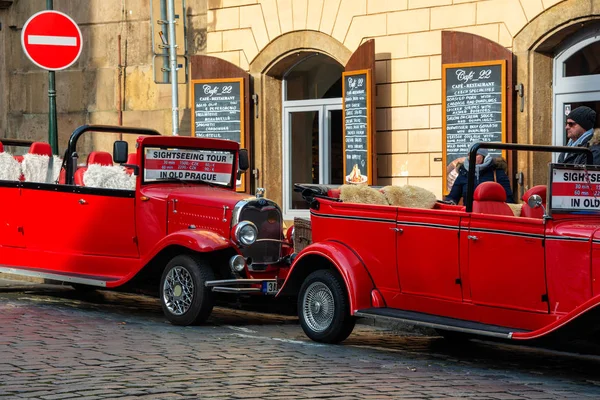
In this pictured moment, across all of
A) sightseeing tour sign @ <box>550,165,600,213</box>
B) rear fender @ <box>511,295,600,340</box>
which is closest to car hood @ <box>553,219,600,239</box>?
sightseeing tour sign @ <box>550,165,600,213</box>

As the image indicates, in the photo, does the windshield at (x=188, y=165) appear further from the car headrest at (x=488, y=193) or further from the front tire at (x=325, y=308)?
the car headrest at (x=488, y=193)

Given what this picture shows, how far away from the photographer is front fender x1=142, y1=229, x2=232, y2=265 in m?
10.7

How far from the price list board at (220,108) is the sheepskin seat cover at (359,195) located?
7.78 m

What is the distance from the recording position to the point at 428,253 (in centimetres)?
891

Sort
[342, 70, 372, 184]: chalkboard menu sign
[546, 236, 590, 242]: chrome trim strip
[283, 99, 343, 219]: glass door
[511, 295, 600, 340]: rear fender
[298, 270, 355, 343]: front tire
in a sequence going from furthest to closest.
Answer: [283, 99, 343, 219]: glass door, [342, 70, 372, 184]: chalkboard menu sign, [298, 270, 355, 343]: front tire, [546, 236, 590, 242]: chrome trim strip, [511, 295, 600, 340]: rear fender

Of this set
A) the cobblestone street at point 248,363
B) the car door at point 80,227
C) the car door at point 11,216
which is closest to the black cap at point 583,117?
the cobblestone street at point 248,363

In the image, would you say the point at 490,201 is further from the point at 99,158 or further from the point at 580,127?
the point at 99,158

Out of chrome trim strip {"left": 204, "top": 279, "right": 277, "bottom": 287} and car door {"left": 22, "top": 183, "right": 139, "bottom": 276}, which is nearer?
chrome trim strip {"left": 204, "top": 279, "right": 277, "bottom": 287}

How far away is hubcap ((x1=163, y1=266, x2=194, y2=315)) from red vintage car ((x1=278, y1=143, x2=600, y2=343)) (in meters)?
1.05

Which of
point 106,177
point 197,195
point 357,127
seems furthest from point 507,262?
point 357,127

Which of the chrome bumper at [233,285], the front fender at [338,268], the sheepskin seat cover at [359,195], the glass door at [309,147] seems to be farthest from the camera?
the glass door at [309,147]

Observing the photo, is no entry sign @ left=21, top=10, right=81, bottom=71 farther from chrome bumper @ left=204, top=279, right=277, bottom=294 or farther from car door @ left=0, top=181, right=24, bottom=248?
chrome bumper @ left=204, top=279, right=277, bottom=294

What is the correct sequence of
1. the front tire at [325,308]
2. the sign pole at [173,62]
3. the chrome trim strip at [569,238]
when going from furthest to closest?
1. the sign pole at [173,62]
2. the front tire at [325,308]
3. the chrome trim strip at [569,238]

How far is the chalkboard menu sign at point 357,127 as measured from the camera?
15836 millimetres
